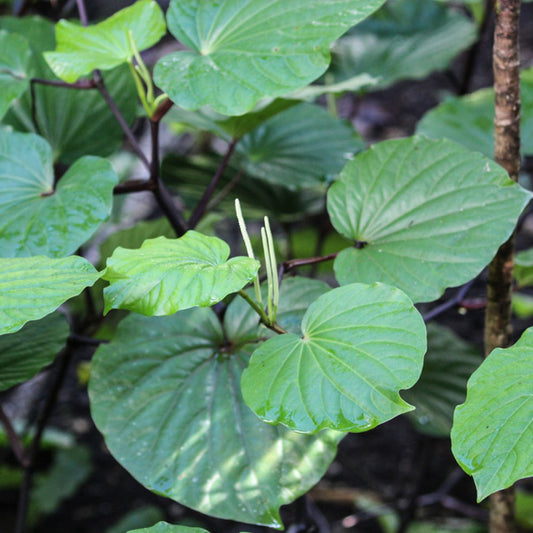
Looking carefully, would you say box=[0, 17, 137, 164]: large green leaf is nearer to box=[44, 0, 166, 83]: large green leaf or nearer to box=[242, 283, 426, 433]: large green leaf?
box=[44, 0, 166, 83]: large green leaf

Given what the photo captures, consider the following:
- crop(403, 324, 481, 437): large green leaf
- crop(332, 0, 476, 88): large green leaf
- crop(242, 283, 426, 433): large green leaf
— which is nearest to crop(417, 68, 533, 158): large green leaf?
crop(332, 0, 476, 88): large green leaf

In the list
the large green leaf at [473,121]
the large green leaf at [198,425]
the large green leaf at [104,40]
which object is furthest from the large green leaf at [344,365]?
the large green leaf at [473,121]

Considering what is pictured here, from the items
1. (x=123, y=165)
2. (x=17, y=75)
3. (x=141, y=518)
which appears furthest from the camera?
(x=123, y=165)

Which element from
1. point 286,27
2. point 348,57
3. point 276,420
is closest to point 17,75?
point 286,27

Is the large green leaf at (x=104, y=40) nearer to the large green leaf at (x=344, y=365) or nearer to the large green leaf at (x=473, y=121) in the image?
the large green leaf at (x=344, y=365)

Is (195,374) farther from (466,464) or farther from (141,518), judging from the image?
(141,518)

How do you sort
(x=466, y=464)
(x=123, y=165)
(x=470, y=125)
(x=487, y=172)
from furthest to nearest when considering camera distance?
(x=123, y=165), (x=470, y=125), (x=487, y=172), (x=466, y=464)
